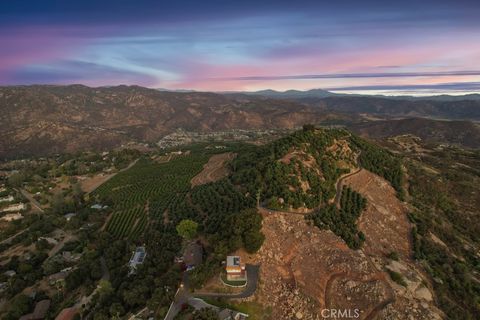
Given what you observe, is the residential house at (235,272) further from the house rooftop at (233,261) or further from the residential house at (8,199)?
the residential house at (8,199)

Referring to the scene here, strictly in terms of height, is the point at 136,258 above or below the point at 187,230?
below

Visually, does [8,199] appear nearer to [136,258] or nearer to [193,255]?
[136,258]

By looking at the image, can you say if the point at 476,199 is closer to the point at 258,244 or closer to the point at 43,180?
the point at 258,244

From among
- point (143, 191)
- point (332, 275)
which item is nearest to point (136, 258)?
point (143, 191)

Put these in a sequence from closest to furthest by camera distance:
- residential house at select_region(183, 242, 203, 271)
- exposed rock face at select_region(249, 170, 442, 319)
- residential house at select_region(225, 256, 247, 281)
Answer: exposed rock face at select_region(249, 170, 442, 319) < residential house at select_region(225, 256, 247, 281) < residential house at select_region(183, 242, 203, 271)

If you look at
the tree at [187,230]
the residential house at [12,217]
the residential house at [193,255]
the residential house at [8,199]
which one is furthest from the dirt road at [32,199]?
the residential house at [193,255]

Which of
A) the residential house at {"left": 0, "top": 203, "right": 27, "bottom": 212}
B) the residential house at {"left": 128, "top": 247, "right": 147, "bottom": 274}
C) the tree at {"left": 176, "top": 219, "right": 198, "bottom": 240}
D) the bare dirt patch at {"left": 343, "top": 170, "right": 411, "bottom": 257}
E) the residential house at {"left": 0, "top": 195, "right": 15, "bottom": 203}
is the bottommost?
the residential house at {"left": 0, "top": 203, "right": 27, "bottom": 212}

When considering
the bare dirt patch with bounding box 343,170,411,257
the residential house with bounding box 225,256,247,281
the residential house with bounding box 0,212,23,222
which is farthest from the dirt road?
the bare dirt patch with bounding box 343,170,411,257

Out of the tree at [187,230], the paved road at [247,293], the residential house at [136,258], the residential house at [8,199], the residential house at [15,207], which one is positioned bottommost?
the residential house at [15,207]

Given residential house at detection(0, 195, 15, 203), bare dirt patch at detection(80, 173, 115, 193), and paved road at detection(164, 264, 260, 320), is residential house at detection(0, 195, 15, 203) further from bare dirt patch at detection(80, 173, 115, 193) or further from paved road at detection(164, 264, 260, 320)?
paved road at detection(164, 264, 260, 320)
